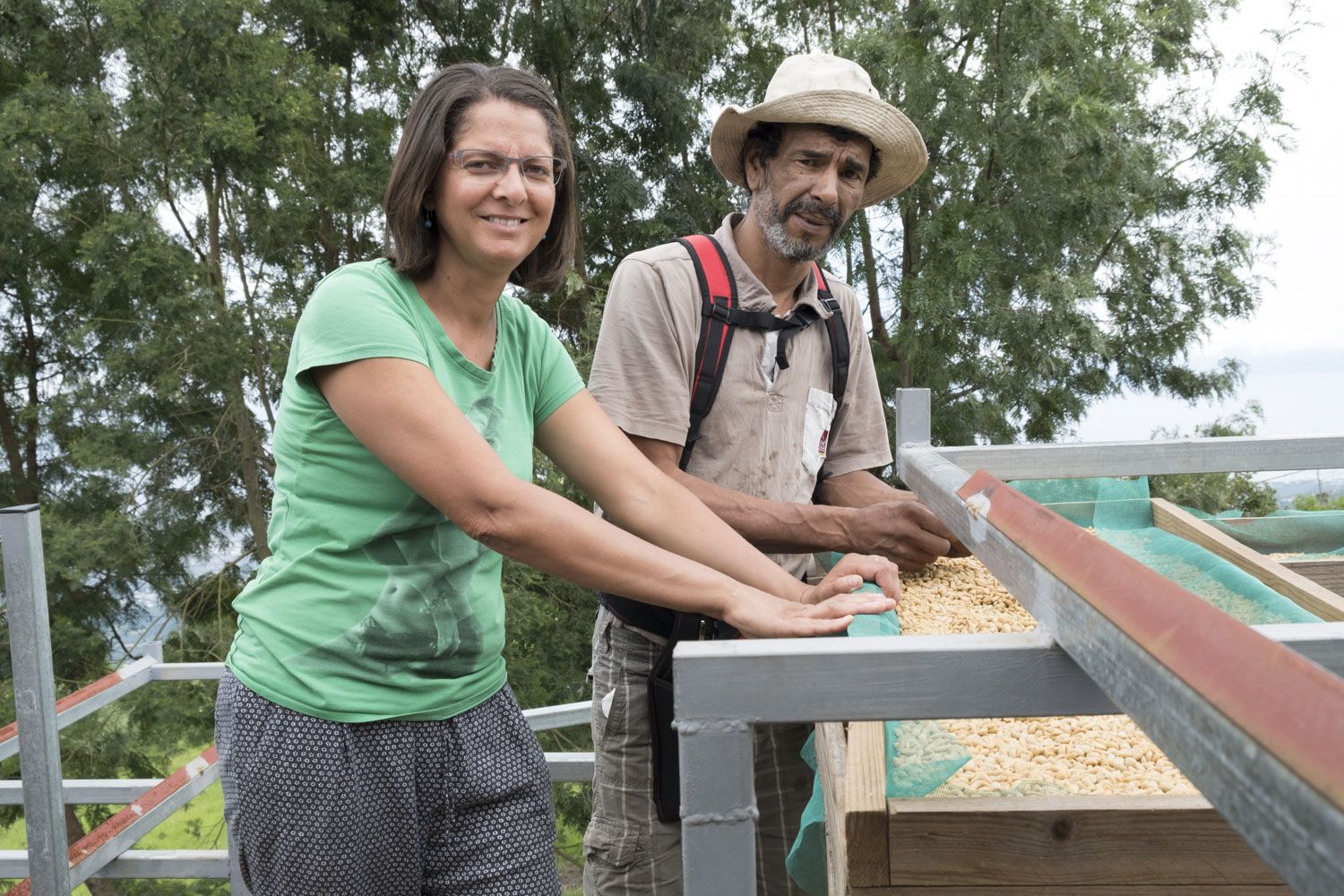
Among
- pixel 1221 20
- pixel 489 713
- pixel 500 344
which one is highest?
pixel 1221 20

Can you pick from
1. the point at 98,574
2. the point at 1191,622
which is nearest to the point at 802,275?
the point at 1191,622

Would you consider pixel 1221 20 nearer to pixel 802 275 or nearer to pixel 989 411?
pixel 989 411

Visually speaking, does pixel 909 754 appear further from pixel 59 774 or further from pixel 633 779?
pixel 59 774

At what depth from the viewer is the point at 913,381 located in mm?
8109

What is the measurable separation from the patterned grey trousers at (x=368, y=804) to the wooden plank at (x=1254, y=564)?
1130mm

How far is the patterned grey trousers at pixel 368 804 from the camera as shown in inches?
59.7

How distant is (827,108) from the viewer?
2.38 meters

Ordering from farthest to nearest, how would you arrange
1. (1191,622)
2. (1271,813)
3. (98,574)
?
(98,574)
(1191,622)
(1271,813)

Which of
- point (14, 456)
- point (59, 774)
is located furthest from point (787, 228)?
point (14, 456)

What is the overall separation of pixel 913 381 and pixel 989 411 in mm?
653

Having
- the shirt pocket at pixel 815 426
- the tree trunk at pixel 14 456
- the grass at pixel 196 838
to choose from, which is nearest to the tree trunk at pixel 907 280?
the grass at pixel 196 838

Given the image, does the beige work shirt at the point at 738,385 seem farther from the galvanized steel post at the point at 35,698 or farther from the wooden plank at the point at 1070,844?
the galvanized steel post at the point at 35,698

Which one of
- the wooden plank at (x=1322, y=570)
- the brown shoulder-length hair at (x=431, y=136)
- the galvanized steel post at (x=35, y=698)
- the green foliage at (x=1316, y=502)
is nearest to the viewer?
the brown shoulder-length hair at (x=431, y=136)

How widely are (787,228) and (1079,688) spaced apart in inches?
62.3
